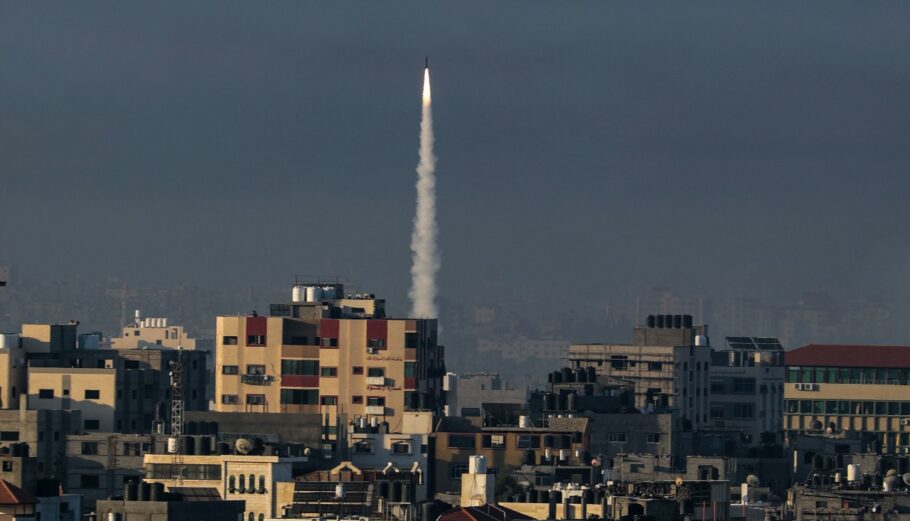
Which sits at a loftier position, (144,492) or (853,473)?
(853,473)

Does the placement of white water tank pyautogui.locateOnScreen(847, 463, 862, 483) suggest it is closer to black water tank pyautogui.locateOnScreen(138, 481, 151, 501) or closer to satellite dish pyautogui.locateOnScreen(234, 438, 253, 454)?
satellite dish pyautogui.locateOnScreen(234, 438, 253, 454)

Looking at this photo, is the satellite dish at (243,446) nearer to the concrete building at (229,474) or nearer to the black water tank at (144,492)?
the concrete building at (229,474)

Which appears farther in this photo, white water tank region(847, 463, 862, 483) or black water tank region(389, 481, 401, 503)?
white water tank region(847, 463, 862, 483)

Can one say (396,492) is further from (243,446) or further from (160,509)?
(243,446)

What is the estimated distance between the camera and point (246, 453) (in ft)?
584

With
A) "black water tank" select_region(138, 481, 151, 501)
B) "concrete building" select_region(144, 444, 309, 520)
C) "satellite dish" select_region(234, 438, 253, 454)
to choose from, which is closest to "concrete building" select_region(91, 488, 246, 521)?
"black water tank" select_region(138, 481, 151, 501)

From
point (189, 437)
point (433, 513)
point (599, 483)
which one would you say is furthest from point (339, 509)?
point (599, 483)

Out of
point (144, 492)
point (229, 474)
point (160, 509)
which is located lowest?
point (160, 509)

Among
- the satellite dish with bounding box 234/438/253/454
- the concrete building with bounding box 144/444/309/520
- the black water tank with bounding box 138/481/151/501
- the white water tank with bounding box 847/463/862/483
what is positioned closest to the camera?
the black water tank with bounding box 138/481/151/501

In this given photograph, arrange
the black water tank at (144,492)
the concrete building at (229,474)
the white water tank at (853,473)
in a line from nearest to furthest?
the black water tank at (144,492) < the concrete building at (229,474) < the white water tank at (853,473)

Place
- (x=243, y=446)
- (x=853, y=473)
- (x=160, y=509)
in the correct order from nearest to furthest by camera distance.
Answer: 1. (x=160, y=509)
2. (x=243, y=446)
3. (x=853, y=473)

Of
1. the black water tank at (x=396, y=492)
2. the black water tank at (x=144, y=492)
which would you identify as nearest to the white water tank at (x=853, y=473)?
the black water tank at (x=396, y=492)

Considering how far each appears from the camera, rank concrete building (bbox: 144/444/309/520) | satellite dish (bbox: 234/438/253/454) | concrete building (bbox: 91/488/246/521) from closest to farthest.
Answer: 1. concrete building (bbox: 91/488/246/521)
2. concrete building (bbox: 144/444/309/520)
3. satellite dish (bbox: 234/438/253/454)

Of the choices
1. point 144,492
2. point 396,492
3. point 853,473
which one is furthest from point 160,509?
point 853,473
